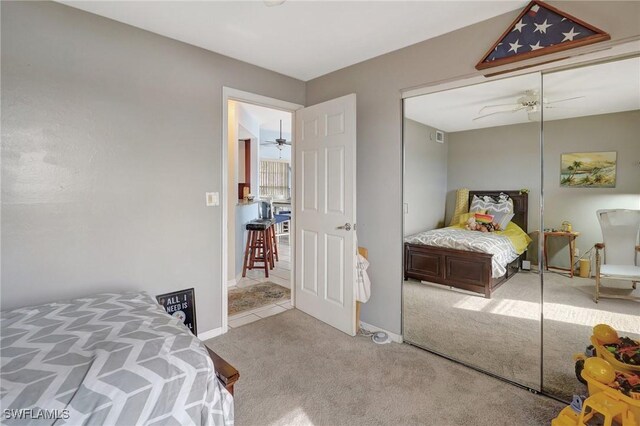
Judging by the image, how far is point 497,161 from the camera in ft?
7.42

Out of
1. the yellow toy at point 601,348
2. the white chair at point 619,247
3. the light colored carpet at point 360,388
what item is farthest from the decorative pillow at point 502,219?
the light colored carpet at point 360,388

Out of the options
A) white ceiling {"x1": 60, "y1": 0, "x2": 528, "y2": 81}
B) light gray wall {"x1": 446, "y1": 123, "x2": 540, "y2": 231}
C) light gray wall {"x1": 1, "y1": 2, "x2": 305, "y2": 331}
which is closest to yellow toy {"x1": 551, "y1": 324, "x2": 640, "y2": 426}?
light gray wall {"x1": 446, "y1": 123, "x2": 540, "y2": 231}

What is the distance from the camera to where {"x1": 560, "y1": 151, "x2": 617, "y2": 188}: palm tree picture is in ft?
6.04

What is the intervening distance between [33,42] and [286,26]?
1.61 meters

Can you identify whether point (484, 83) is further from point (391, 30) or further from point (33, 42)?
point (33, 42)

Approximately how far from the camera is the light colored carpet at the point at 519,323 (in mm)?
1922

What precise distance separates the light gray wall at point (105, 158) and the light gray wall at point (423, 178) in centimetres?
169

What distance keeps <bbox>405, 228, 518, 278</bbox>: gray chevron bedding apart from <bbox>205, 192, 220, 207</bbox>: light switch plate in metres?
1.72

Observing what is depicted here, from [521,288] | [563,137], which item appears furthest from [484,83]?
[521,288]

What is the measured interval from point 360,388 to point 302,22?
2584 millimetres

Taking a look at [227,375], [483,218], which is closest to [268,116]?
[483,218]

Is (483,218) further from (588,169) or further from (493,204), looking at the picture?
(588,169)

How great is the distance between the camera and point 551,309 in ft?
6.70

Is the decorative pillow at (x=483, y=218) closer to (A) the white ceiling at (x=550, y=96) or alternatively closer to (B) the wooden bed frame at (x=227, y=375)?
(A) the white ceiling at (x=550, y=96)
